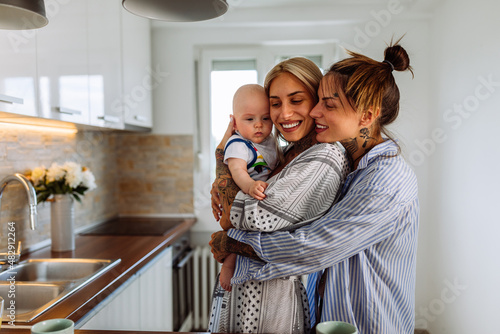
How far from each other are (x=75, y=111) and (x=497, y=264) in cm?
234

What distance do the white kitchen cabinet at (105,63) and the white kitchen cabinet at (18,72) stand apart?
592mm

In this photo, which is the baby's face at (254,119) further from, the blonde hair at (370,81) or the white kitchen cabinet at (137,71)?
the white kitchen cabinet at (137,71)

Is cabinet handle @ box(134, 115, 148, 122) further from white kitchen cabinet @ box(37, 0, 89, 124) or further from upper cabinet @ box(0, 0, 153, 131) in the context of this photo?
white kitchen cabinet @ box(37, 0, 89, 124)

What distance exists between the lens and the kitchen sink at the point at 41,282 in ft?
5.35

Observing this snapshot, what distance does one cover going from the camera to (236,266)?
4.20ft

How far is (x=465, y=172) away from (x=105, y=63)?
2333mm

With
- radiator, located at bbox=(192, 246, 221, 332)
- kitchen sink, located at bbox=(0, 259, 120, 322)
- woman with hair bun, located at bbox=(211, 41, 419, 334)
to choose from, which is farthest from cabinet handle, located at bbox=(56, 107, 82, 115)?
radiator, located at bbox=(192, 246, 221, 332)

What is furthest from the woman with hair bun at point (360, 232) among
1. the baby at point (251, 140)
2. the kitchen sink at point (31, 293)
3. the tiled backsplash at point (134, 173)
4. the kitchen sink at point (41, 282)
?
the tiled backsplash at point (134, 173)

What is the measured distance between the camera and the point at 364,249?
3.83 ft

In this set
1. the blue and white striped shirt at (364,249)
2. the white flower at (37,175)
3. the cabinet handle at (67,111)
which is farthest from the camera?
the white flower at (37,175)

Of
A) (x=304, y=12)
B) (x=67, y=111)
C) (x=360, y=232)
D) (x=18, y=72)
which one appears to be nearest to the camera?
(x=360, y=232)

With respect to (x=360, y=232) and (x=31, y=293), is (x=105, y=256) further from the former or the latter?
(x=360, y=232)

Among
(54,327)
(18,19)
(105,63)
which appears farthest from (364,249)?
(105,63)

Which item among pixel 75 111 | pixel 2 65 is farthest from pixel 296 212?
pixel 75 111
